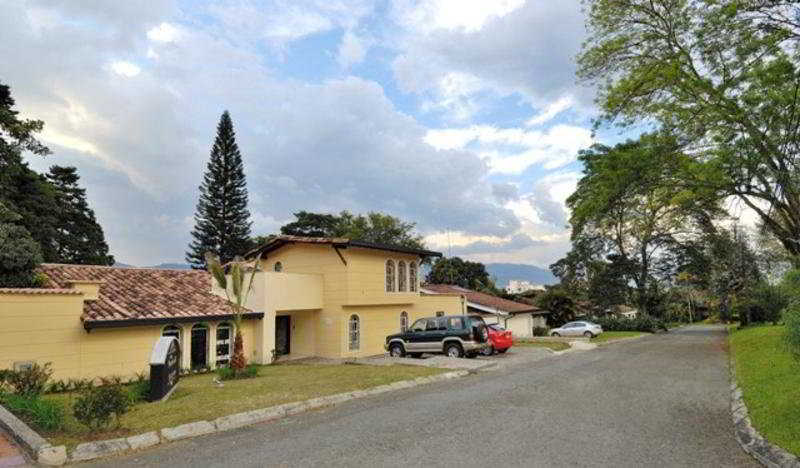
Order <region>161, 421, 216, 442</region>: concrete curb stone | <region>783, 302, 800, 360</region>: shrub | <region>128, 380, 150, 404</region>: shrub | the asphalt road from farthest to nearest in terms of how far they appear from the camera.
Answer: <region>128, 380, 150, 404</region>: shrub < <region>161, 421, 216, 442</region>: concrete curb stone < <region>783, 302, 800, 360</region>: shrub < the asphalt road

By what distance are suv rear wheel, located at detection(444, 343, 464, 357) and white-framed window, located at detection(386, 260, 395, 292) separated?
183 inches

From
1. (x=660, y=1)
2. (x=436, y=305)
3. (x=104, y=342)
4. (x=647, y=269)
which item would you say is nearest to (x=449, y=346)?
(x=436, y=305)

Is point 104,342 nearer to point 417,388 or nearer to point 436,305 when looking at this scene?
point 417,388

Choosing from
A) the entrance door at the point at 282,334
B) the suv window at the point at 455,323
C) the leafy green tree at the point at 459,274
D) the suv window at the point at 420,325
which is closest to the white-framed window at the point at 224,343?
the entrance door at the point at 282,334

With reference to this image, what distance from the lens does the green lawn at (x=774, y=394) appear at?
22.9 ft

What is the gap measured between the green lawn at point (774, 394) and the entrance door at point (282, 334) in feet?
55.1

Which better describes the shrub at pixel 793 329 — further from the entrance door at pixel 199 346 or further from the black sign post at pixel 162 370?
the entrance door at pixel 199 346

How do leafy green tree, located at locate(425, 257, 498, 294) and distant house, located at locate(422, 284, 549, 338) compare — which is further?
leafy green tree, located at locate(425, 257, 498, 294)

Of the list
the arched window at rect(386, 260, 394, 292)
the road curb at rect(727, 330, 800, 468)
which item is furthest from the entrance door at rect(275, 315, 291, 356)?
the road curb at rect(727, 330, 800, 468)

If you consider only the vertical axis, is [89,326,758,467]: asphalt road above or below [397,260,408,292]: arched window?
below

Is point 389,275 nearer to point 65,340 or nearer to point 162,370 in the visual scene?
point 65,340

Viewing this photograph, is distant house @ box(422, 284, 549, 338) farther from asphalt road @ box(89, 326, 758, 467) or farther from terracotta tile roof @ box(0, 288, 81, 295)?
asphalt road @ box(89, 326, 758, 467)

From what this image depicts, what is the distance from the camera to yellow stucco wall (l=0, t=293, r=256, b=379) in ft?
43.7

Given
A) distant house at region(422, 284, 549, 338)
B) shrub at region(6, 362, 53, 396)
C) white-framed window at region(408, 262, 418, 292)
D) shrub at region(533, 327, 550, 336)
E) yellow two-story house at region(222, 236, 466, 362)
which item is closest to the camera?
shrub at region(6, 362, 53, 396)
